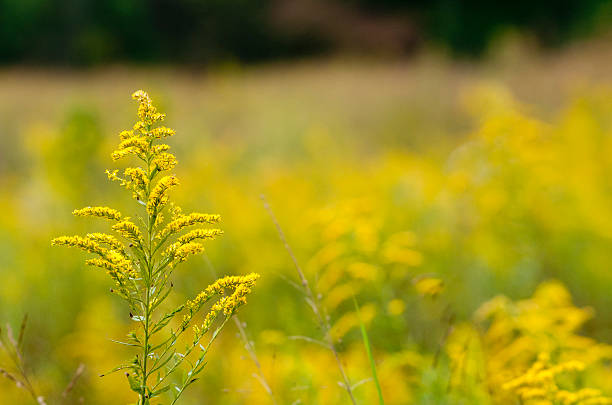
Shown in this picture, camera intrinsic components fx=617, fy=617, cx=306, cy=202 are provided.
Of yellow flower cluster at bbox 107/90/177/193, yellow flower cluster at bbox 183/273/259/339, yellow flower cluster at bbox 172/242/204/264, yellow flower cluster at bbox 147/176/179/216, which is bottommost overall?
yellow flower cluster at bbox 183/273/259/339

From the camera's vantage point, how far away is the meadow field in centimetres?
173

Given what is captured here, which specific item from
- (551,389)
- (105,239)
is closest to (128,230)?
(105,239)

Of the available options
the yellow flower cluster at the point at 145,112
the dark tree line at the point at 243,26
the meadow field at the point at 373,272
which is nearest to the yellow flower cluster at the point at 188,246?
the yellow flower cluster at the point at 145,112

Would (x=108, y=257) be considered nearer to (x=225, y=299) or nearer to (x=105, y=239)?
(x=105, y=239)

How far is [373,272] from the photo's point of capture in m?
2.01

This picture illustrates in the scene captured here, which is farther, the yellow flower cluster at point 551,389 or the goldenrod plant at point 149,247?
the yellow flower cluster at point 551,389

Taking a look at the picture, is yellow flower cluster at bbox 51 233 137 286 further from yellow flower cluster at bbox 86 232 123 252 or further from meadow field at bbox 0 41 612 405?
meadow field at bbox 0 41 612 405

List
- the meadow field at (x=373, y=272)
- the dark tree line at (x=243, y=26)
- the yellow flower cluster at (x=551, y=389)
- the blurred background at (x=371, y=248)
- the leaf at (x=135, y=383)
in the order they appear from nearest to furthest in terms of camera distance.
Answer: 1. the leaf at (x=135, y=383)
2. the yellow flower cluster at (x=551, y=389)
3. the meadow field at (x=373, y=272)
4. the blurred background at (x=371, y=248)
5. the dark tree line at (x=243, y=26)

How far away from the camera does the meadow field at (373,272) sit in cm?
173

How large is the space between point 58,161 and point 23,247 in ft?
1.86

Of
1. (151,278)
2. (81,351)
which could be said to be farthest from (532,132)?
(151,278)

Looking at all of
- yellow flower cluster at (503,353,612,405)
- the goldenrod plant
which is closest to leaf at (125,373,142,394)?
the goldenrod plant

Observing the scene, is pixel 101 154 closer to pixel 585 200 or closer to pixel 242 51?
pixel 585 200

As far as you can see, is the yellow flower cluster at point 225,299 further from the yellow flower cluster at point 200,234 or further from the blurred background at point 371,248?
the blurred background at point 371,248
